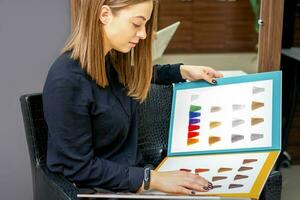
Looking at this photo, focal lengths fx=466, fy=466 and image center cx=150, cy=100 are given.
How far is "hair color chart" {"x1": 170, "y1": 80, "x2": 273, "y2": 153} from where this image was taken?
1.33 m

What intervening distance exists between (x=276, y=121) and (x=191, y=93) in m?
0.29

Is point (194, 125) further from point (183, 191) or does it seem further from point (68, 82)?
point (68, 82)

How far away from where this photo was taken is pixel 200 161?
132cm

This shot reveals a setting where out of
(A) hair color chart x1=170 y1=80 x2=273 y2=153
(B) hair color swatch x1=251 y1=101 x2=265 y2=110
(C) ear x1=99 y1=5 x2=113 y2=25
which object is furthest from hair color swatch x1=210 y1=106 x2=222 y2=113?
(C) ear x1=99 y1=5 x2=113 y2=25

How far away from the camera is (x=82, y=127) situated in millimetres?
1154

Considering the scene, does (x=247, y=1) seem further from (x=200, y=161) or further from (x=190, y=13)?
(x=200, y=161)

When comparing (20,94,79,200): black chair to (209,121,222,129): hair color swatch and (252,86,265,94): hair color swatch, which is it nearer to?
(209,121,222,129): hair color swatch

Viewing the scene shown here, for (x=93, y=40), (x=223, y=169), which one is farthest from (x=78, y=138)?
(x=223, y=169)

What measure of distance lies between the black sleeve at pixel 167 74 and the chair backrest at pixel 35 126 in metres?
0.39

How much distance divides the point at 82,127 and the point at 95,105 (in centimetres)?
7

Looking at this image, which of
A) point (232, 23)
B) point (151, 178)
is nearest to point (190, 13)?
point (232, 23)

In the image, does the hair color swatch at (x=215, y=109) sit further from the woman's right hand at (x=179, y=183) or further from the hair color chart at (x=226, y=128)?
the woman's right hand at (x=179, y=183)

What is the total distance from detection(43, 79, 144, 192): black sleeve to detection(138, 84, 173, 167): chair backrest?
1.16 ft

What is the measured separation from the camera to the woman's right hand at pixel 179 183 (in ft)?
3.69
